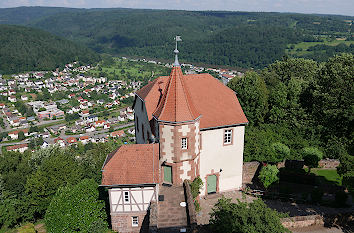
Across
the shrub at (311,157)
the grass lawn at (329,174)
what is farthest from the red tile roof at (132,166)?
the grass lawn at (329,174)

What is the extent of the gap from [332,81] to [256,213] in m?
28.0

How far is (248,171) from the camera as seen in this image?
101 ft

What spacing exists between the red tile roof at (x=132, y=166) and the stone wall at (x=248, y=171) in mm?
10783

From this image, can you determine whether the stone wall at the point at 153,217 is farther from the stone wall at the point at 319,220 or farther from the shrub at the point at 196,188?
the stone wall at the point at 319,220

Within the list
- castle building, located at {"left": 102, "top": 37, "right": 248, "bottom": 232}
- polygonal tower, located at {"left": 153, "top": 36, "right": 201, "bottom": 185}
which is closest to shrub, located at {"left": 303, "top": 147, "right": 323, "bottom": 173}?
castle building, located at {"left": 102, "top": 37, "right": 248, "bottom": 232}

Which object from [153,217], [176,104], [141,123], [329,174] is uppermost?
[176,104]

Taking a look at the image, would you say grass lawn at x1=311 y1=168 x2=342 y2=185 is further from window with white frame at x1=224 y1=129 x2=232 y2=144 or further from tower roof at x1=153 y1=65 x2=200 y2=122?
tower roof at x1=153 y1=65 x2=200 y2=122

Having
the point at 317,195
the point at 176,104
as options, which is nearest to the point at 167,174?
the point at 176,104

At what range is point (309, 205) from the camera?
26.7 meters

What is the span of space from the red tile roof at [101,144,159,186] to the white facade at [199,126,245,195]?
16.7 feet

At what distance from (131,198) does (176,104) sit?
27.4ft

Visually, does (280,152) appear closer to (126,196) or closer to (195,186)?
(195,186)

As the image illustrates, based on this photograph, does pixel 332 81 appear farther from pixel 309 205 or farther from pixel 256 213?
pixel 256 213

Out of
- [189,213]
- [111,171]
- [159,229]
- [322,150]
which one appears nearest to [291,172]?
[322,150]
